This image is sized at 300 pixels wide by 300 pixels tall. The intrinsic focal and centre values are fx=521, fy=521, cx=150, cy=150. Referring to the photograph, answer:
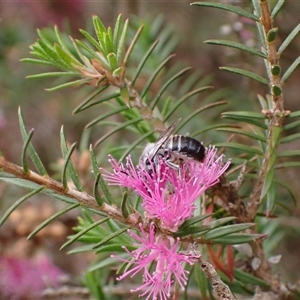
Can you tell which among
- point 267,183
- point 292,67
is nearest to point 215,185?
Answer: point 267,183

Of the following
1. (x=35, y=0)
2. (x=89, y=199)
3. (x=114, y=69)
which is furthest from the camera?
(x=35, y=0)

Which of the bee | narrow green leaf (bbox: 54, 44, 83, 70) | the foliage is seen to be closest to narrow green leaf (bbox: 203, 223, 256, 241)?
the foliage

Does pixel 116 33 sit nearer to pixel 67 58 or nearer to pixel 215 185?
pixel 67 58

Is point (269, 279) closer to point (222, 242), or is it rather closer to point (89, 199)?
point (222, 242)

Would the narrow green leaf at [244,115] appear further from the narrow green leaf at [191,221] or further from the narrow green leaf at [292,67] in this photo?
the narrow green leaf at [191,221]

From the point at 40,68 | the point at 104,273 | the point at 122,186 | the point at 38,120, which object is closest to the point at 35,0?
the point at 40,68

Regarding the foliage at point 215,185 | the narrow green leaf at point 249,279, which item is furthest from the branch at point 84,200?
the narrow green leaf at point 249,279
